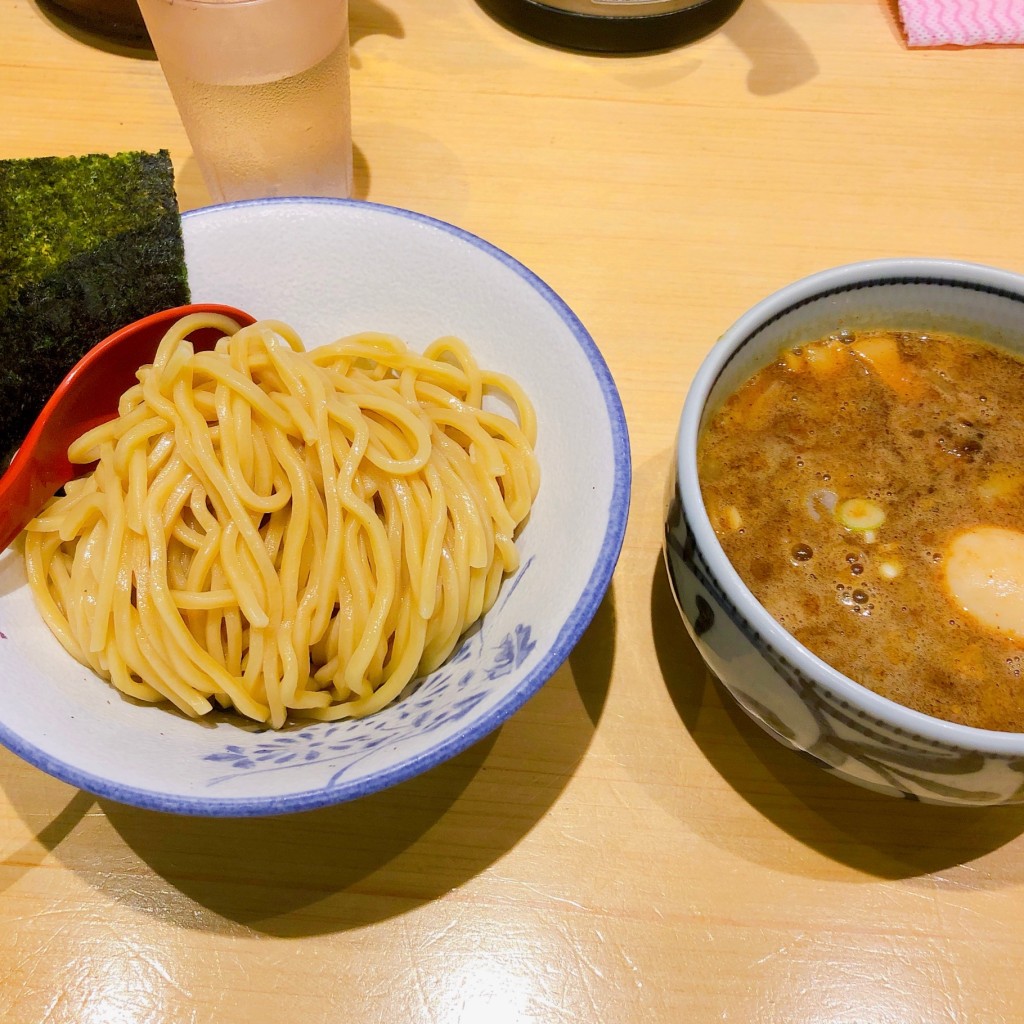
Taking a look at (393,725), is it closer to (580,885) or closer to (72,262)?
(580,885)

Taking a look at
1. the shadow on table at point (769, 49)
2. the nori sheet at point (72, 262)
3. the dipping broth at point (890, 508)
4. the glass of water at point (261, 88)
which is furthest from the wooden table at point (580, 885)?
the shadow on table at point (769, 49)

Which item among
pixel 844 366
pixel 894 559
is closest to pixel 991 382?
pixel 844 366

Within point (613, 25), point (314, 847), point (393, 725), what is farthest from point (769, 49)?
point (314, 847)

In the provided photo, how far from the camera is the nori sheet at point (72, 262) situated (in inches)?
42.1

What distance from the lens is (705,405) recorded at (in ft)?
3.00

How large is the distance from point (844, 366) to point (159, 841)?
99 cm

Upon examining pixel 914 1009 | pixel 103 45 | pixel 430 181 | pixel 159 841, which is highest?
pixel 103 45

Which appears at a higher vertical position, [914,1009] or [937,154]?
[937,154]

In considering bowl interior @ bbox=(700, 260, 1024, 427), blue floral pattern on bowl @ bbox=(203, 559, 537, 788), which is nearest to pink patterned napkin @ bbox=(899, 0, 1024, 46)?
bowl interior @ bbox=(700, 260, 1024, 427)

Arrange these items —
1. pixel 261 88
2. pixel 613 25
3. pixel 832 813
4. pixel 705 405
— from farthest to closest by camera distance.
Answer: pixel 613 25 < pixel 261 88 < pixel 832 813 < pixel 705 405

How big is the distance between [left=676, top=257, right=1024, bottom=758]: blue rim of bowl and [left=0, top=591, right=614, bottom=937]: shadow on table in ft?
1.27

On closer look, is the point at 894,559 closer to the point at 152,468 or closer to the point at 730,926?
the point at 730,926

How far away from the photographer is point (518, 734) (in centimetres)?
108

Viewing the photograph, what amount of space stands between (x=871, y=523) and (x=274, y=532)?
72 centimetres
